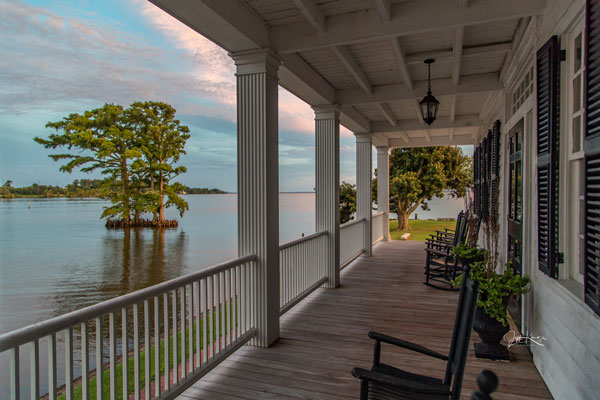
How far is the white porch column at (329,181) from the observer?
5516 millimetres

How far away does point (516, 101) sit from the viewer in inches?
154

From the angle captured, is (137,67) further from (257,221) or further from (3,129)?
(257,221)

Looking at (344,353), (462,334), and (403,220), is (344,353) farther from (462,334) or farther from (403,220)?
(403,220)

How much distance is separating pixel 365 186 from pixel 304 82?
4.39 metres

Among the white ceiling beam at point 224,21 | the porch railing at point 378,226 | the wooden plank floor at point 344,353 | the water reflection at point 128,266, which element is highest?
the white ceiling beam at point 224,21

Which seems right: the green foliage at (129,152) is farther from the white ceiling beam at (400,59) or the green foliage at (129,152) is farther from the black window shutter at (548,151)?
the black window shutter at (548,151)

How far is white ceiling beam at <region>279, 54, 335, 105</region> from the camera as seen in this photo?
3.91 meters

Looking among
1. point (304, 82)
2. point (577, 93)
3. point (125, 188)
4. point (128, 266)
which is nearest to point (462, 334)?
point (577, 93)

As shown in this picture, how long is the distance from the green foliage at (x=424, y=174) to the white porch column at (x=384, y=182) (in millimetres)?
3067

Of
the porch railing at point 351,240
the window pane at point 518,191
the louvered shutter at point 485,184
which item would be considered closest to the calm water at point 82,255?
the porch railing at point 351,240

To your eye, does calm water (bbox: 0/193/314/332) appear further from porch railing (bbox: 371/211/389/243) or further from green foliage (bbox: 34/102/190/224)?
porch railing (bbox: 371/211/389/243)

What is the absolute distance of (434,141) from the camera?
10.1 m

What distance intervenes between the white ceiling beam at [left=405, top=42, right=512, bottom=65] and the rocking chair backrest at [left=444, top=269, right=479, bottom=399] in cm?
281

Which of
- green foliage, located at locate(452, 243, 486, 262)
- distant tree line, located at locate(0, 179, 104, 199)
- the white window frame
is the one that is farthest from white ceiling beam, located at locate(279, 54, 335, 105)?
distant tree line, located at locate(0, 179, 104, 199)
